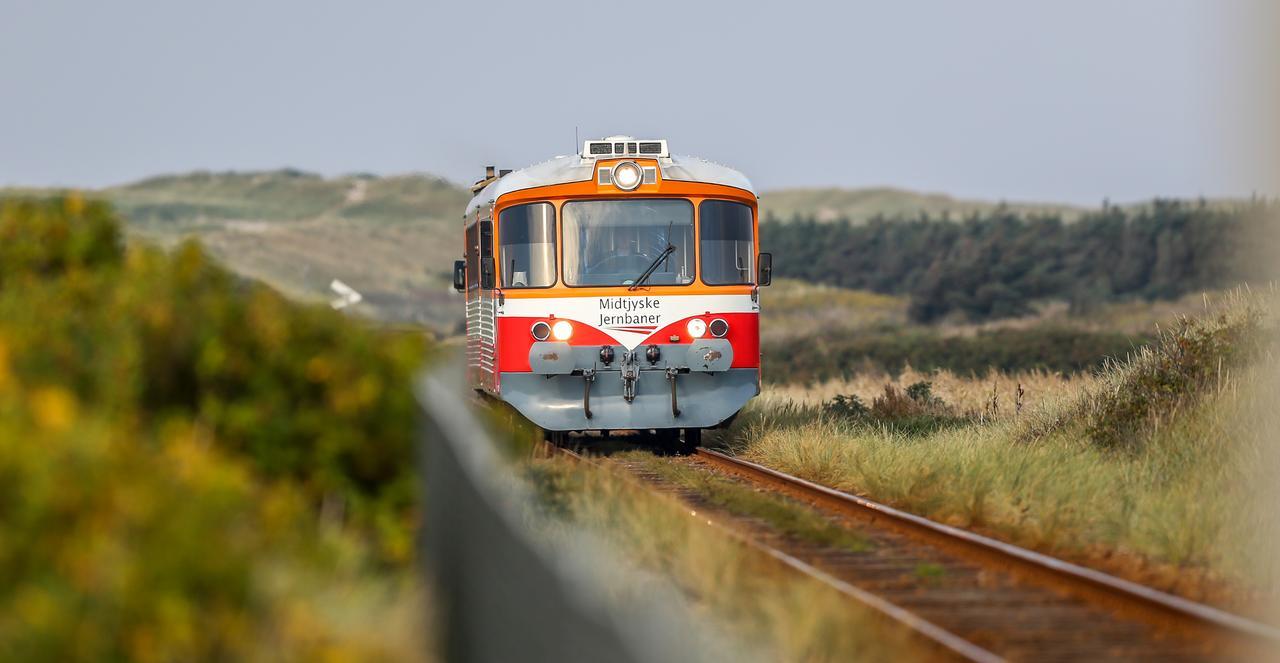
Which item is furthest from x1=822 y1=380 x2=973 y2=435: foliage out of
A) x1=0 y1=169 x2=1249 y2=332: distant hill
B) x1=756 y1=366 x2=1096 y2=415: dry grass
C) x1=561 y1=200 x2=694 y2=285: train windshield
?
x1=0 y1=169 x2=1249 y2=332: distant hill

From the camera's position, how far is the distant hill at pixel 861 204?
161500 millimetres

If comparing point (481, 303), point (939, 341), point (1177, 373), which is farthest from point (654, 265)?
point (939, 341)

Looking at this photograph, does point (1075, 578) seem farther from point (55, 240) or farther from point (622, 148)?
point (622, 148)

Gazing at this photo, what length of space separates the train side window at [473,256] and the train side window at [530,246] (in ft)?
4.84

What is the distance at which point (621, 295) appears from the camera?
17.0m

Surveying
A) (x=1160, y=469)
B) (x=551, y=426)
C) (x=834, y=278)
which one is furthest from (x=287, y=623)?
(x=834, y=278)

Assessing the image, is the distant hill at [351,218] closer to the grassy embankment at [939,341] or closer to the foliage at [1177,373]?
the grassy embankment at [939,341]

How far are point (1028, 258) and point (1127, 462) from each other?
65836mm

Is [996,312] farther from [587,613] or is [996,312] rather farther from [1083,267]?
[587,613]

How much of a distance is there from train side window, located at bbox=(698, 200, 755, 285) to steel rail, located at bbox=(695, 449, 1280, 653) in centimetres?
366

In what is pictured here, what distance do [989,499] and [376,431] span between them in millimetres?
6359

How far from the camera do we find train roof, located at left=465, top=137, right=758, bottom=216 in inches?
676

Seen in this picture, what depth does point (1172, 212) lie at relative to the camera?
85.8 metres

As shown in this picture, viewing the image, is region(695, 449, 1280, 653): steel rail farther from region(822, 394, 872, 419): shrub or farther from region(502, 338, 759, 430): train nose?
region(822, 394, 872, 419): shrub
